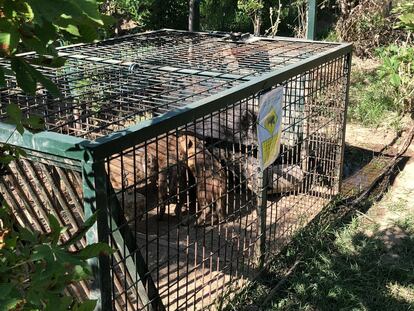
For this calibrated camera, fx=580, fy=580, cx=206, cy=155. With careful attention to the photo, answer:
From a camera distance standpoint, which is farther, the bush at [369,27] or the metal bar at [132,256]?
the bush at [369,27]

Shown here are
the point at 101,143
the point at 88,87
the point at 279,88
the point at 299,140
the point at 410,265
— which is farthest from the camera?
the point at 299,140

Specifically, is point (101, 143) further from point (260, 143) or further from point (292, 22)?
point (292, 22)

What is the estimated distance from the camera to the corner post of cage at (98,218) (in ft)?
5.98

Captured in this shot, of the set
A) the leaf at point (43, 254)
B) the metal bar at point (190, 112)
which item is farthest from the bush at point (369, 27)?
the leaf at point (43, 254)

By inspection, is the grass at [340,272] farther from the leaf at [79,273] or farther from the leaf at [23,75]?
the leaf at [23,75]

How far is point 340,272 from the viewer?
349 cm

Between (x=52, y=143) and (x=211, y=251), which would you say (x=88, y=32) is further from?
(x=211, y=251)

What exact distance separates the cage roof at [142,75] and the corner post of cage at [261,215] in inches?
22.2

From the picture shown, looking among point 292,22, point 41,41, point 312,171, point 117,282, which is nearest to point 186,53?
point 312,171

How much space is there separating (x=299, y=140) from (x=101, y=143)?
7.30 ft

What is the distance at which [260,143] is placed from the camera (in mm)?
2990

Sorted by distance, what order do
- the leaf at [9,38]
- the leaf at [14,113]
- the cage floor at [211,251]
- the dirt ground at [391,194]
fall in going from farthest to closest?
1. the dirt ground at [391,194]
2. the cage floor at [211,251]
3. the leaf at [14,113]
4. the leaf at [9,38]

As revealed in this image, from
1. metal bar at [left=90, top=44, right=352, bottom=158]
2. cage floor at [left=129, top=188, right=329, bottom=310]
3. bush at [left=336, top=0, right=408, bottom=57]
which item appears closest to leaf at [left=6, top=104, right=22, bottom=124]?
metal bar at [left=90, top=44, right=352, bottom=158]

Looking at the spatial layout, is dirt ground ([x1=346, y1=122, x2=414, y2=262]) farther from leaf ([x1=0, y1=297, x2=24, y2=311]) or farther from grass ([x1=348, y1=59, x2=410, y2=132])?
leaf ([x1=0, y1=297, x2=24, y2=311])
